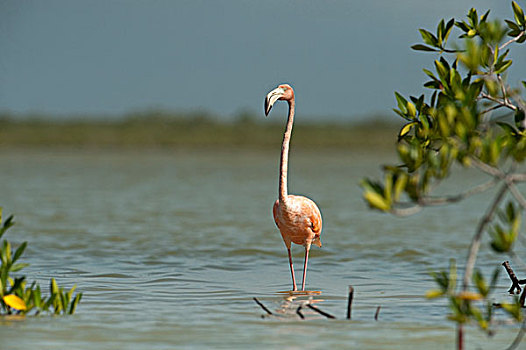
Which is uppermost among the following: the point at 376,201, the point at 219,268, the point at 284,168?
the point at 284,168

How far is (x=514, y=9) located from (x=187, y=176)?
31364 millimetres

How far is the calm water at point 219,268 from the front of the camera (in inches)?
311

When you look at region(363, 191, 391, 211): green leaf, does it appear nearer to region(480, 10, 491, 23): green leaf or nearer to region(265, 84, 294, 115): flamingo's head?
region(480, 10, 491, 23): green leaf

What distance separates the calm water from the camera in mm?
7895

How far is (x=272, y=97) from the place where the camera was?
989 centimetres

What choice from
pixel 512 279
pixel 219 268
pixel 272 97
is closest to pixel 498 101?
pixel 512 279

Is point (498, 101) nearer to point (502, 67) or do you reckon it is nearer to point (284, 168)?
point (502, 67)

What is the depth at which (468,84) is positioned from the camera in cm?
755

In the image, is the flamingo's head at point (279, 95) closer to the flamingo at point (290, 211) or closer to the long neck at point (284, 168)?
the flamingo at point (290, 211)

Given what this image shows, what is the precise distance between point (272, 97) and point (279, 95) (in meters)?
0.31

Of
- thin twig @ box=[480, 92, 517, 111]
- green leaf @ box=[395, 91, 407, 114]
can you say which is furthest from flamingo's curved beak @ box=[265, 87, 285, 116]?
thin twig @ box=[480, 92, 517, 111]

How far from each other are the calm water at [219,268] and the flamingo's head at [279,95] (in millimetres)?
2017

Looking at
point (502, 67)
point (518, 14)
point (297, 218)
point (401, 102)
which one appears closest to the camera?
point (502, 67)

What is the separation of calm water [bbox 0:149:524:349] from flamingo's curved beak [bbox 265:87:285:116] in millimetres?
1985
